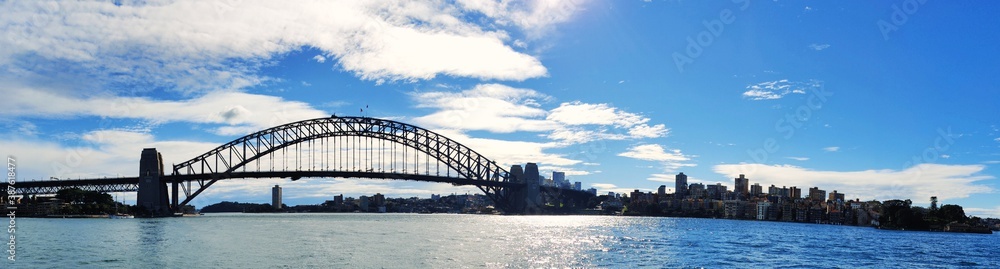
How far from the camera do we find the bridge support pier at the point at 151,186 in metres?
125

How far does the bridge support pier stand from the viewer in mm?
125438

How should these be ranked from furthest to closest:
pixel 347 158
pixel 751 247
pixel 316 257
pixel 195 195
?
1. pixel 347 158
2. pixel 195 195
3. pixel 751 247
4. pixel 316 257

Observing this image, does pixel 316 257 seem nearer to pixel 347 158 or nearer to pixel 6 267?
pixel 6 267

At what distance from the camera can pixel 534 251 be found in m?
46.4

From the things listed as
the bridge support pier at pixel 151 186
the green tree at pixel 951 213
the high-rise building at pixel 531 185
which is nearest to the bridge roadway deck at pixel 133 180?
the bridge support pier at pixel 151 186

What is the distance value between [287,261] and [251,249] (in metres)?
9.04

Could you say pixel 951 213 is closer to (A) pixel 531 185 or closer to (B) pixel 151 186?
(A) pixel 531 185

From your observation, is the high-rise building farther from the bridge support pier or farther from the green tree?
the green tree

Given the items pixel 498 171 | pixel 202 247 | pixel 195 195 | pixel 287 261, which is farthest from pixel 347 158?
pixel 287 261

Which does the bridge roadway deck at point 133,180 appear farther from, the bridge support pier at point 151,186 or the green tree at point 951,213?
the green tree at point 951,213

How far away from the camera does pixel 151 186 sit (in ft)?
413

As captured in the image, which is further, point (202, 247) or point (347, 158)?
point (347, 158)

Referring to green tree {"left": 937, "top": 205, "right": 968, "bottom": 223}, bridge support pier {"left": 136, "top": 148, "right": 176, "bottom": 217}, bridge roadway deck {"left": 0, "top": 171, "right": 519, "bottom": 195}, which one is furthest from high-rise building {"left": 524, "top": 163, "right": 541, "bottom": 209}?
green tree {"left": 937, "top": 205, "right": 968, "bottom": 223}

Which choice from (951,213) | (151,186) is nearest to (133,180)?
(151,186)
